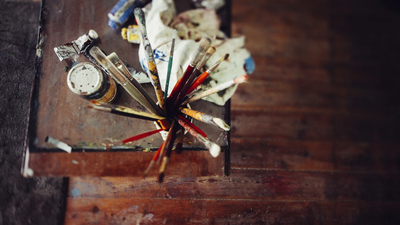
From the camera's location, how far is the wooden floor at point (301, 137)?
0.77 meters

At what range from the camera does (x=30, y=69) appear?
788 mm

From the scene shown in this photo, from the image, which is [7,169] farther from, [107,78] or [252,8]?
[252,8]

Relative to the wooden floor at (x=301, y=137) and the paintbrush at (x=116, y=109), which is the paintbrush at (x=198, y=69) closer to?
the paintbrush at (x=116, y=109)

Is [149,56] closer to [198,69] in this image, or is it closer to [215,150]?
[198,69]

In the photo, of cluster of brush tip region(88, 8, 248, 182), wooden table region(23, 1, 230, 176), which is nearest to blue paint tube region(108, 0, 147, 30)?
wooden table region(23, 1, 230, 176)

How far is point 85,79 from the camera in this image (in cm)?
46

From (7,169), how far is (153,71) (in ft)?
2.29

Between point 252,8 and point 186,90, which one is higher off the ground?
point 252,8

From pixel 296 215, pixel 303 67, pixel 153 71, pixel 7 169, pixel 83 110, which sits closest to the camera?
pixel 153 71

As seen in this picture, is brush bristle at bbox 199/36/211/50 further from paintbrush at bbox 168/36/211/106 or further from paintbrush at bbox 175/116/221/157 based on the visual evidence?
paintbrush at bbox 175/116/221/157

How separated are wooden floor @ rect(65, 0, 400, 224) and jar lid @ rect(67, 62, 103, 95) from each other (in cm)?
43

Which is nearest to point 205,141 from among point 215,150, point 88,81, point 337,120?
point 215,150

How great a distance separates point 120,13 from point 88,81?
0.26m

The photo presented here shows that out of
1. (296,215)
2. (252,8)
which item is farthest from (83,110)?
(252,8)
